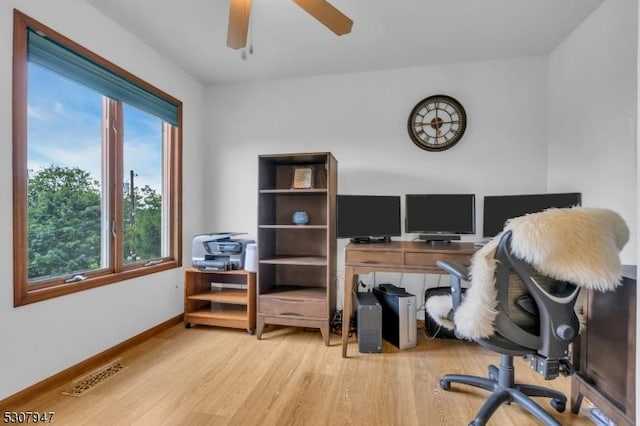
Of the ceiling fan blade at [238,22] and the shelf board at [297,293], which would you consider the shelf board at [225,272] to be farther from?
the ceiling fan blade at [238,22]

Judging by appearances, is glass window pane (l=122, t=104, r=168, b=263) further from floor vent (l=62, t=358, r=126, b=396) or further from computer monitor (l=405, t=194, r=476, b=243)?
computer monitor (l=405, t=194, r=476, b=243)

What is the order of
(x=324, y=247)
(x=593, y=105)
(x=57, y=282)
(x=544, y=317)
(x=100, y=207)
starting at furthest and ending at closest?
(x=324, y=247), (x=100, y=207), (x=593, y=105), (x=57, y=282), (x=544, y=317)

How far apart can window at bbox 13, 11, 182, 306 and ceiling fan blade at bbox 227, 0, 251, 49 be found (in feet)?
3.67

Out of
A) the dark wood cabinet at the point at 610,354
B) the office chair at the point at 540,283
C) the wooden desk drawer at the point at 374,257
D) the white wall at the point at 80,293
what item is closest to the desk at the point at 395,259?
the wooden desk drawer at the point at 374,257

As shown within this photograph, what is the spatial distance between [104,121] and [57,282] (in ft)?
3.88

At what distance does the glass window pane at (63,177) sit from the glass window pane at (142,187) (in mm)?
225

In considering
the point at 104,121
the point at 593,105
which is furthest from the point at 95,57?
the point at 593,105

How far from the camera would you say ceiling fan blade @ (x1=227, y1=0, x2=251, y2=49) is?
1.54 meters

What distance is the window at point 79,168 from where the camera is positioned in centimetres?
173

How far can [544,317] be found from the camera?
4.53 feet

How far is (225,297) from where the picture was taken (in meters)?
2.80

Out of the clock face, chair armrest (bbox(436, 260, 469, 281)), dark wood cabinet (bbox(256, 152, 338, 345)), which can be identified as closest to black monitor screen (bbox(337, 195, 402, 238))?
dark wood cabinet (bbox(256, 152, 338, 345))

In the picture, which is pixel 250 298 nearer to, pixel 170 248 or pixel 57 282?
pixel 170 248

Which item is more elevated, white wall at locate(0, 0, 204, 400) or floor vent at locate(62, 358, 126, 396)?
white wall at locate(0, 0, 204, 400)
